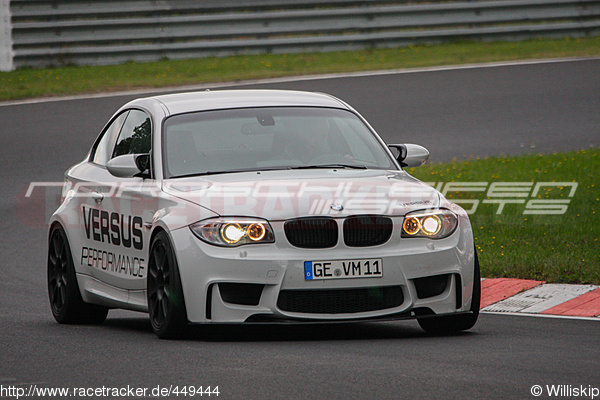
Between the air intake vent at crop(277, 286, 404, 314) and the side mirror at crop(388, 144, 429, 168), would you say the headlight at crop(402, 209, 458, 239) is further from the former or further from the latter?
the side mirror at crop(388, 144, 429, 168)

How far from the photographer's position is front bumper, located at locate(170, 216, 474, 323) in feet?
24.9

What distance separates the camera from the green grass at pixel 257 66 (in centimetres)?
2245

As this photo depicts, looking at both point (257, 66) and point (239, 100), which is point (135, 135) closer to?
point (239, 100)

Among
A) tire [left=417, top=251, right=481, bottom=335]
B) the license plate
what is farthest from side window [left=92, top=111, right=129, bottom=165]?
tire [left=417, top=251, right=481, bottom=335]

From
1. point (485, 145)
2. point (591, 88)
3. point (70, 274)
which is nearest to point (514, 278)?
point (70, 274)

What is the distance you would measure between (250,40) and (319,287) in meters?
18.7

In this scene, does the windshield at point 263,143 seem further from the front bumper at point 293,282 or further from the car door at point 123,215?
the front bumper at point 293,282

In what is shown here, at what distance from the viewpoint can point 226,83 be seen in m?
22.3

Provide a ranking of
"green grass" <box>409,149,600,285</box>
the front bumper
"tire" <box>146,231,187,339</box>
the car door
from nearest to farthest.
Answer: the front bumper → "tire" <box>146,231,187,339</box> → the car door → "green grass" <box>409,149,600,285</box>

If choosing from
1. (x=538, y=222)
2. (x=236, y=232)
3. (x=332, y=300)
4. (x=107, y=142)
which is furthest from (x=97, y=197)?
(x=538, y=222)

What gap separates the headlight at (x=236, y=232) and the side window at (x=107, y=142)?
Result: 7.63 ft

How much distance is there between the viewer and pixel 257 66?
24.2 metres

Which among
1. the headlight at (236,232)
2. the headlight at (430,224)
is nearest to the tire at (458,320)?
the headlight at (430,224)

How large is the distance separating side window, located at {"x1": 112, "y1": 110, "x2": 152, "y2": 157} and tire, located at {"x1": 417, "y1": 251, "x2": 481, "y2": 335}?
2.33m
